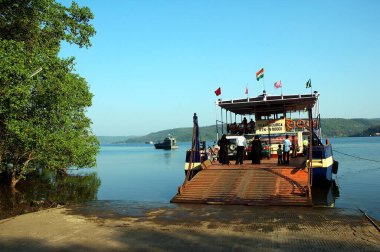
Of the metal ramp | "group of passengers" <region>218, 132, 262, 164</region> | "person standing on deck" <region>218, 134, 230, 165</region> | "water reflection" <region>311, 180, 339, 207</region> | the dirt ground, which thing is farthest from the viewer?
"person standing on deck" <region>218, 134, 230, 165</region>

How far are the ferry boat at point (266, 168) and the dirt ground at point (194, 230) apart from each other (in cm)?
142

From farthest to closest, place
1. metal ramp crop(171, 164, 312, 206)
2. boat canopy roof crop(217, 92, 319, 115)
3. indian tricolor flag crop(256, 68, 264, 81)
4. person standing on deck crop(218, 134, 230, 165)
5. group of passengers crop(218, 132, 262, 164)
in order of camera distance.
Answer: indian tricolor flag crop(256, 68, 264, 81)
boat canopy roof crop(217, 92, 319, 115)
person standing on deck crop(218, 134, 230, 165)
group of passengers crop(218, 132, 262, 164)
metal ramp crop(171, 164, 312, 206)

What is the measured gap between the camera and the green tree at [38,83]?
597 inches

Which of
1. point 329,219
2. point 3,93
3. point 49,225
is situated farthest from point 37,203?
point 329,219

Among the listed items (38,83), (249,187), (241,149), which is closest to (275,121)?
(241,149)

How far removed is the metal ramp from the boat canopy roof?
6.62 metres

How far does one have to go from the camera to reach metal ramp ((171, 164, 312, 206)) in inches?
509

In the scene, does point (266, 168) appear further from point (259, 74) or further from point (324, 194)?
point (259, 74)

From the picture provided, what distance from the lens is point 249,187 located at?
1421 cm

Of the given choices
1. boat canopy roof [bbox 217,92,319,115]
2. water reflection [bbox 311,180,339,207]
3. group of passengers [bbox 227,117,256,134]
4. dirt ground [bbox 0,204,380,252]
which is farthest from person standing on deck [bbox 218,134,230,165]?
dirt ground [bbox 0,204,380,252]

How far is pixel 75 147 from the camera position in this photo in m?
20.8

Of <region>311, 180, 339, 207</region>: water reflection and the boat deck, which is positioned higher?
the boat deck

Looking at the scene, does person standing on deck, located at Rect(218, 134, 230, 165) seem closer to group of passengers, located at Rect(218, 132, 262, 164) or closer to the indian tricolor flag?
group of passengers, located at Rect(218, 132, 262, 164)

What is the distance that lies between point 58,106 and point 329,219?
14.0m
